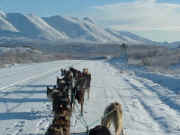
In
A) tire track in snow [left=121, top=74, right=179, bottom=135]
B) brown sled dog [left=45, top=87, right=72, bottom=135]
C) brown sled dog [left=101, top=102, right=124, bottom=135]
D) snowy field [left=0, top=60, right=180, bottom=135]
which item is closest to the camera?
brown sled dog [left=45, top=87, right=72, bottom=135]

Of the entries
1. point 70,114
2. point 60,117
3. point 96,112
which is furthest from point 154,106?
point 60,117

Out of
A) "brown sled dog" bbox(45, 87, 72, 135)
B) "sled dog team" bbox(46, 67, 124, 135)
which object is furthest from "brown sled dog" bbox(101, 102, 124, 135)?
"brown sled dog" bbox(45, 87, 72, 135)

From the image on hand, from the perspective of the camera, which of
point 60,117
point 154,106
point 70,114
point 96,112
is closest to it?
point 60,117

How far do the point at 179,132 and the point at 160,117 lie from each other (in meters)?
1.73

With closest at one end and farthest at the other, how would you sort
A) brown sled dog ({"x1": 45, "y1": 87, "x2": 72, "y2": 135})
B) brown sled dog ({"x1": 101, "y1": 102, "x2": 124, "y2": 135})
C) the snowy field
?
brown sled dog ({"x1": 45, "y1": 87, "x2": 72, "y2": 135}) → brown sled dog ({"x1": 101, "y1": 102, "x2": 124, "y2": 135}) → the snowy field

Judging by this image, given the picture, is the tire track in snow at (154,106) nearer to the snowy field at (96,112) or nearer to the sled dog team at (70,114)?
the snowy field at (96,112)

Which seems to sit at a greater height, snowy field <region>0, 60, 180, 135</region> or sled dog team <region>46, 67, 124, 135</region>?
sled dog team <region>46, 67, 124, 135</region>

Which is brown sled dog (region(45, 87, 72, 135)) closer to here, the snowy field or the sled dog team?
the sled dog team

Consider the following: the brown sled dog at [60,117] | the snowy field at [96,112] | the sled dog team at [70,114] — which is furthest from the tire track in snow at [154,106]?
the brown sled dog at [60,117]

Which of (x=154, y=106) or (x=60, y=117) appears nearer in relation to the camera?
(x=60, y=117)

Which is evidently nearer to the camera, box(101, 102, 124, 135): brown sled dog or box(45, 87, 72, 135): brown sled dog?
box(45, 87, 72, 135): brown sled dog

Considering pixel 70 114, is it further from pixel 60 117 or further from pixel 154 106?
pixel 154 106

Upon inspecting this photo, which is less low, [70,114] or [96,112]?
[70,114]

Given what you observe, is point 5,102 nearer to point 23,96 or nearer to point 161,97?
point 23,96
